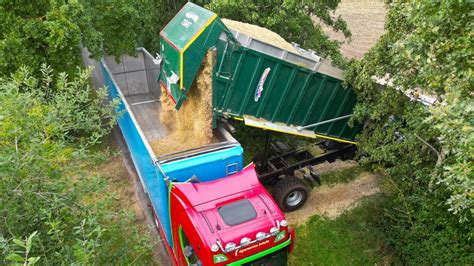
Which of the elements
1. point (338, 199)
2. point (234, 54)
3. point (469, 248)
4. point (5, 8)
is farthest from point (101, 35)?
point (469, 248)

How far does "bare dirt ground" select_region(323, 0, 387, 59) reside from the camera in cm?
1853

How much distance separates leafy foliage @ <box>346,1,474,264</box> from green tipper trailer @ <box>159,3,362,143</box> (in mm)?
673

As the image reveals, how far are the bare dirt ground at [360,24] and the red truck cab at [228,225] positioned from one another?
13.0 m

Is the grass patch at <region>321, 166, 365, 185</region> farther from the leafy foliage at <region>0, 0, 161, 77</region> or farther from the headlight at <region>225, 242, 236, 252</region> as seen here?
the leafy foliage at <region>0, 0, 161, 77</region>

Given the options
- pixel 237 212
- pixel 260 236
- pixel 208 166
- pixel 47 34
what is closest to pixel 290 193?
pixel 208 166

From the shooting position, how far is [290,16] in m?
9.52

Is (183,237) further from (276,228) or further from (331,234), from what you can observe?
(331,234)

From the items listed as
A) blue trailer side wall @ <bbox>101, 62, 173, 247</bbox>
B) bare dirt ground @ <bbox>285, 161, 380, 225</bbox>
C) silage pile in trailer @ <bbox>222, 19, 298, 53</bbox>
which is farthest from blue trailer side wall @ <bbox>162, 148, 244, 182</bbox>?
bare dirt ground @ <bbox>285, 161, 380, 225</bbox>

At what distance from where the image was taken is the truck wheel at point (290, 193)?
7.75 meters

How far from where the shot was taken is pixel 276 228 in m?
4.87

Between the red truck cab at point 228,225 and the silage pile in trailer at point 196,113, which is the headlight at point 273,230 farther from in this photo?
the silage pile in trailer at point 196,113

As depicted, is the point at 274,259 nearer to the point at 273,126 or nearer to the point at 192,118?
the point at 273,126

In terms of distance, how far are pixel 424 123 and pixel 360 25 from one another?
1831 centimetres

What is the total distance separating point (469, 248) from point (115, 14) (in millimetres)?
9793
